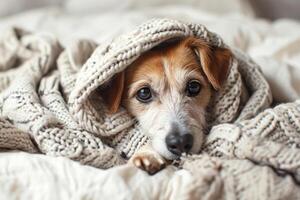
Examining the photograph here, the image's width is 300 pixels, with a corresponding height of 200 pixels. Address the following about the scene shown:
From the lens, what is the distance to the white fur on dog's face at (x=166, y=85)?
1.40 meters

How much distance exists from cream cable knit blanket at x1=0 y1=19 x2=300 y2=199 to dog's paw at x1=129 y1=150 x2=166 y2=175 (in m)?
0.06

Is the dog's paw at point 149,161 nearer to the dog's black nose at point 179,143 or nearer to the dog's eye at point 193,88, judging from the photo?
the dog's black nose at point 179,143

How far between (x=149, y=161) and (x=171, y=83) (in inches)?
11.5

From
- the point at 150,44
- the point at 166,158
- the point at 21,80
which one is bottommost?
the point at 166,158

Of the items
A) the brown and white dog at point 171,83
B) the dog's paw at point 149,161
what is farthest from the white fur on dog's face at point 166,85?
the dog's paw at point 149,161

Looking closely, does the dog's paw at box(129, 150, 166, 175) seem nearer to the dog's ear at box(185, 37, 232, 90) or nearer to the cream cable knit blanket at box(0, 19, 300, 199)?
the cream cable knit blanket at box(0, 19, 300, 199)

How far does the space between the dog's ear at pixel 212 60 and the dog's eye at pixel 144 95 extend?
0.17 metres

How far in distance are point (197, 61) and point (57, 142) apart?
461 millimetres

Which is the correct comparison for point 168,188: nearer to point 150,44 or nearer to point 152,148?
point 152,148

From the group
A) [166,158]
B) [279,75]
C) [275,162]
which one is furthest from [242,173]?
[279,75]

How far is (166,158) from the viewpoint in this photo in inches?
50.7

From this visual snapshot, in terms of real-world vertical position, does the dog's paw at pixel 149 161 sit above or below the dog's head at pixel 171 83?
below

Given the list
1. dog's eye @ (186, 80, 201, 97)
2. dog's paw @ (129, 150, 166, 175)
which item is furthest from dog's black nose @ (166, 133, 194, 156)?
dog's eye @ (186, 80, 201, 97)

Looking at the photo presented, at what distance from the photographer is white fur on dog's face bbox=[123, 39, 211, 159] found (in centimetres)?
140
